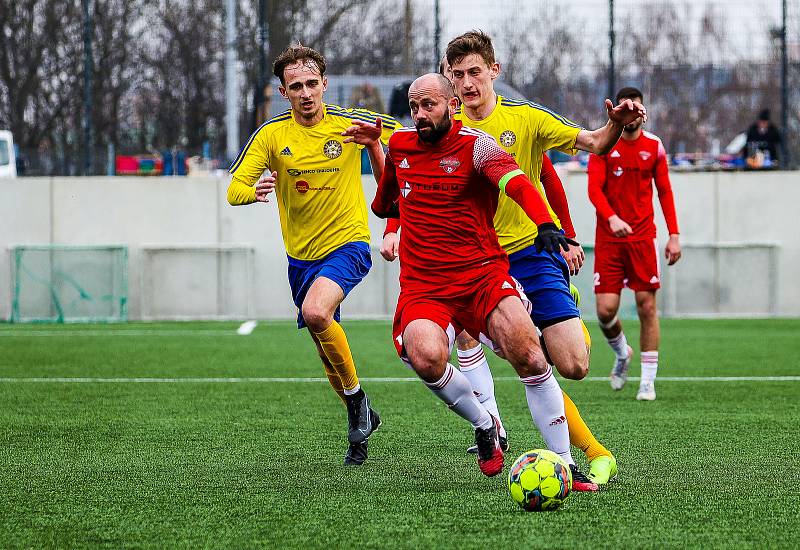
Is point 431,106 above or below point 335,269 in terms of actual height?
above

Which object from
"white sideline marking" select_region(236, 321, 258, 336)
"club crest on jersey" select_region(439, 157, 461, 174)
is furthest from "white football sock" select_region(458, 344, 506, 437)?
"white sideline marking" select_region(236, 321, 258, 336)

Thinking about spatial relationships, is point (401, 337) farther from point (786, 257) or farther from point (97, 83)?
point (97, 83)

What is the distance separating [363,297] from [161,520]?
13423 millimetres

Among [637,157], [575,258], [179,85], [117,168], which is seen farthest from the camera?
[179,85]

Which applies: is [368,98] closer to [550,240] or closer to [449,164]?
[449,164]

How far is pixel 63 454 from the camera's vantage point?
6.71 meters

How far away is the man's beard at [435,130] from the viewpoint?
5.73 meters

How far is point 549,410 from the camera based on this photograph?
5.69 meters

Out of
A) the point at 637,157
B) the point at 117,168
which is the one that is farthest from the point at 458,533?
the point at 117,168

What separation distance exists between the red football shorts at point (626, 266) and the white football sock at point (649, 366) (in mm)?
518

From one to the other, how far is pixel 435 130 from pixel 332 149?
152 centimetres

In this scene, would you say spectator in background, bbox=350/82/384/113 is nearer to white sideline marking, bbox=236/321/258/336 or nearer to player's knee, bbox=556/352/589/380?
white sideline marking, bbox=236/321/258/336

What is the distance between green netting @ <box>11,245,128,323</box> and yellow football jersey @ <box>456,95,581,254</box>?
1242 centimetres

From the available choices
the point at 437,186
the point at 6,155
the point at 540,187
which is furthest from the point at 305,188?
the point at 6,155
